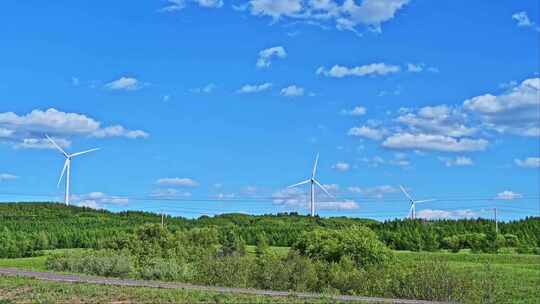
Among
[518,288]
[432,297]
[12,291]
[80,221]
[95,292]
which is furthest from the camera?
[80,221]

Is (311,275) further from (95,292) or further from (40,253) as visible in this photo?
(40,253)

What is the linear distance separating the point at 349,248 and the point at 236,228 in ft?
148

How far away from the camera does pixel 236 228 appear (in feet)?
319

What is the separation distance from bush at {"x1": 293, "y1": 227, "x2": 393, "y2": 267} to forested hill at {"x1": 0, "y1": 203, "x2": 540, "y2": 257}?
25834 millimetres

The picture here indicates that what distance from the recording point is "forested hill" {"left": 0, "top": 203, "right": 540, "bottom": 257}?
87188mm

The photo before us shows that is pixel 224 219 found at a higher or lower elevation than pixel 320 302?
higher

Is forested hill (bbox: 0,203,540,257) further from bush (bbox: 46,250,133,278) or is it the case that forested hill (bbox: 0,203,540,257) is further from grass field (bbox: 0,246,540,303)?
bush (bbox: 46,250,133,278)

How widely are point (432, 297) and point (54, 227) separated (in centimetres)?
7329

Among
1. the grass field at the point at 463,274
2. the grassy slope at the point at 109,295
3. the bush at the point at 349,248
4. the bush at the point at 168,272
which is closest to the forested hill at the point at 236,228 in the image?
the grass field at the point at 463,274

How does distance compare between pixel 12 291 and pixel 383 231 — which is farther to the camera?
pixel 383 231

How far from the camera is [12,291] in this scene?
22828mm

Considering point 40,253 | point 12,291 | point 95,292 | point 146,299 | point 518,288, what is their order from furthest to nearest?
point 40,253
point 518,288
point 12,291
point 95,292
point 146,299

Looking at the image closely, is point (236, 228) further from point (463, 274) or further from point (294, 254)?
point (463, 274)

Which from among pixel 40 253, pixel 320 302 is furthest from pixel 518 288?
pixel 40 253
